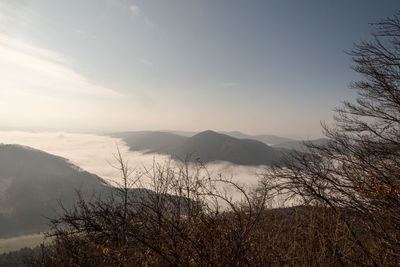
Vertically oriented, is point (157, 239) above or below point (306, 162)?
below

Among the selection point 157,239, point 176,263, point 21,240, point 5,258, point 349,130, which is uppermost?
point 349,130

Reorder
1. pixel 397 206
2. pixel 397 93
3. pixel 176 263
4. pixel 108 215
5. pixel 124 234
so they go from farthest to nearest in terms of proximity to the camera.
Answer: pixel 397 93 → pixel 397 206 → pixel 108 215 → pixel 124 234 → pixel 176 263

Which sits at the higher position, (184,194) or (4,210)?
(184,194)

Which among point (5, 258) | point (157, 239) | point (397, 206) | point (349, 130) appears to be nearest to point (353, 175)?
point (349, 130)

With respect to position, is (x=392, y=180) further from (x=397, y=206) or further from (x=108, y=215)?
(x=108, y=215)

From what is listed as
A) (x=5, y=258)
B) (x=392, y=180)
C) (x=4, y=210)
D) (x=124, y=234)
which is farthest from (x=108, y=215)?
(x=4, y=210)

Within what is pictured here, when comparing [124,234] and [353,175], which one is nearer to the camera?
[124,234]

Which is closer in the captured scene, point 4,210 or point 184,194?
point 184,194

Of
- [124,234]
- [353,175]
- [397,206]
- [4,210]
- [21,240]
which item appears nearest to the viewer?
[124,234]

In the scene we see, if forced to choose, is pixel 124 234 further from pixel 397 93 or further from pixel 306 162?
pixel 397 93
